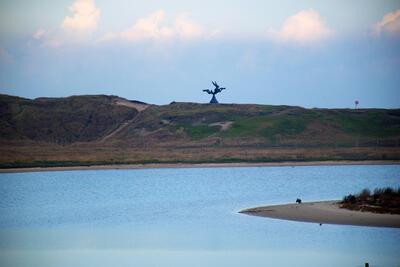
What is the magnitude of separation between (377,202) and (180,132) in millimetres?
87727

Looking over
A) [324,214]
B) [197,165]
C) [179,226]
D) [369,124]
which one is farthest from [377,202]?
[369,124]

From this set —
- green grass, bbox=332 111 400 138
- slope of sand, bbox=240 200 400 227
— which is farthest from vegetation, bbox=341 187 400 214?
green grass, bbox=332 111 400 138

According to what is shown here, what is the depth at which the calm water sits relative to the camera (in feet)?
114

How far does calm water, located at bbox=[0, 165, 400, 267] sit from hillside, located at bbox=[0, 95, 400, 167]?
23.2m

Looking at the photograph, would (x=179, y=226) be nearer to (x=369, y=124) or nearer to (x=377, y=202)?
(x=377, y=202)

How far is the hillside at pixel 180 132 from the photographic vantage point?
4099 inches

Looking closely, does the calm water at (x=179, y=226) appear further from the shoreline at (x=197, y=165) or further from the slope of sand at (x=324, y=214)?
the shoreline at (x=197, y=165)

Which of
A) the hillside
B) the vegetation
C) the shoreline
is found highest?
the hillside

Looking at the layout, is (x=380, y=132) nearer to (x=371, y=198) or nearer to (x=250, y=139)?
(x=250, y=139)

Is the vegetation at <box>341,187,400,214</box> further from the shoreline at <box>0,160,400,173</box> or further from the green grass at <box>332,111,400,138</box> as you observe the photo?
the green grass at <box>332,111,400,138</box>

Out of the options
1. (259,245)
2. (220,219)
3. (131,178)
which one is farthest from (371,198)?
(131,178)

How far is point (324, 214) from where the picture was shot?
145 ft

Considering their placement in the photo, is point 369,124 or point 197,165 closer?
point 197,165

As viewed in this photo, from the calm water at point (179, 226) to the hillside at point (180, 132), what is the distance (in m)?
23.2
